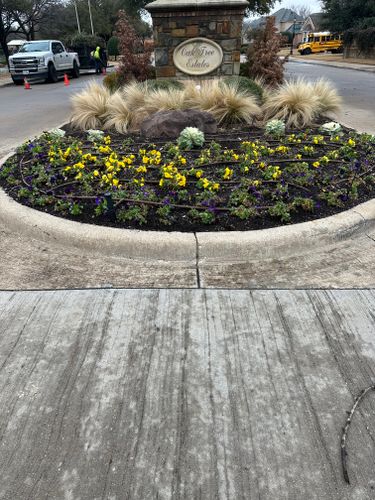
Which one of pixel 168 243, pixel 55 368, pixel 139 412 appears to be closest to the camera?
pixel 139 412

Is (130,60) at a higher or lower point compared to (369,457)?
higher

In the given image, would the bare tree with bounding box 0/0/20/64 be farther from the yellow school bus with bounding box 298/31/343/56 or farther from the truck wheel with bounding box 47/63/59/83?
the yellow school bus with bounding box 298/31/343/56

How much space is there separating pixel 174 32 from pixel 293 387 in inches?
361

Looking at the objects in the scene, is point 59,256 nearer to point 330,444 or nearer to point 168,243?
point 168,243

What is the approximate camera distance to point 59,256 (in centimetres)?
328

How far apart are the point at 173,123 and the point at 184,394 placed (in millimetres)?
4481

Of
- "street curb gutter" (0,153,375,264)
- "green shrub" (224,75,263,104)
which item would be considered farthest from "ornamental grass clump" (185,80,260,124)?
"street curb gutter" (0,153,375,264)

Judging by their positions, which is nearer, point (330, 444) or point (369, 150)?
point (330, 444)

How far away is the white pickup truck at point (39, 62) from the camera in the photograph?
20.1m

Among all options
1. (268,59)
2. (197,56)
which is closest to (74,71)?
(268,59)

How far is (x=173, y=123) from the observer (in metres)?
5.69

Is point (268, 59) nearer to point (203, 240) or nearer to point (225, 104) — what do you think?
point (225, 104)

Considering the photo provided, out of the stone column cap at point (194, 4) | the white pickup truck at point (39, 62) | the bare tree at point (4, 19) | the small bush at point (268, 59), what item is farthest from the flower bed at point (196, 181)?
the bare tree at point (4, 19)

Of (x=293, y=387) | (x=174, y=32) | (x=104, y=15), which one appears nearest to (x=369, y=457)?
(x=293, y=387)
